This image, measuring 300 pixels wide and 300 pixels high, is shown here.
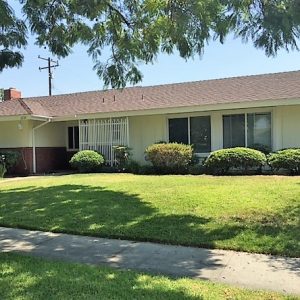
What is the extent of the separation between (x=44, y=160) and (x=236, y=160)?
10327 millimetres

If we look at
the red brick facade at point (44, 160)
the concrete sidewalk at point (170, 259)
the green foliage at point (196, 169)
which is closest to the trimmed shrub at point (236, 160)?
the green foliage at point (196, 169)

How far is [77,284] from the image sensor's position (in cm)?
534

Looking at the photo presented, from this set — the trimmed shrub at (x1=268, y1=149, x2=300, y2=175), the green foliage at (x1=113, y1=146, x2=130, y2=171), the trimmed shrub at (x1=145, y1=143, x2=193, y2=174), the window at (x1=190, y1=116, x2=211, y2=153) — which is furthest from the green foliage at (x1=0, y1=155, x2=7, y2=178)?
the trimmed shrub at (x1=268, y1=149, x2=300, y2=175)

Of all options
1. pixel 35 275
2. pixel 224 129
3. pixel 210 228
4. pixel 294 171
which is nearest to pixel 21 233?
pixel 35 275

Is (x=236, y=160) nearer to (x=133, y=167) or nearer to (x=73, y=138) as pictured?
(x=133, y=167)

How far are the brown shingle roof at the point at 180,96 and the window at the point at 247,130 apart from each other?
937 mm

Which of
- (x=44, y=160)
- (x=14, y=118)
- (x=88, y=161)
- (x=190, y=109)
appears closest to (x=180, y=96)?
(x=190, y=109)

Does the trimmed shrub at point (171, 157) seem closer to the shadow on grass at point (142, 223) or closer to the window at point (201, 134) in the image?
the window at point (201, 134)

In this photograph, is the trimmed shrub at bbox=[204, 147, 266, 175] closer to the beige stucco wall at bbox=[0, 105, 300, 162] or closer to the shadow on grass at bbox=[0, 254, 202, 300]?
the beige stucco wall at bbox=[0, 105, 300, 162]

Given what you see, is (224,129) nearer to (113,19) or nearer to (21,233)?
(113,19)

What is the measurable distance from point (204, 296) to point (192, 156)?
14366 mm

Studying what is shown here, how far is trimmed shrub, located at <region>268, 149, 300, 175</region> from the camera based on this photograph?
16578mm

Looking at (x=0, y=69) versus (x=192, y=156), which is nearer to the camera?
(x=0, y=69)

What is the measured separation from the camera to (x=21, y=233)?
8.50m
